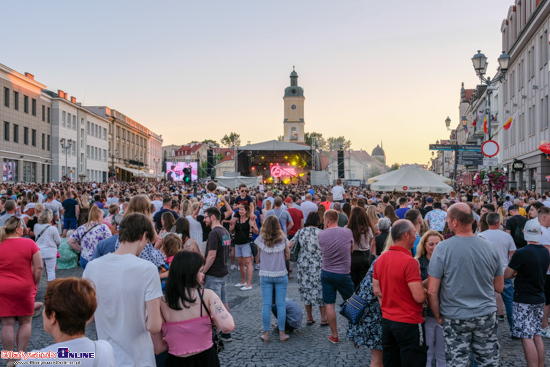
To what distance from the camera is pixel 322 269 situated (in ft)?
21.4

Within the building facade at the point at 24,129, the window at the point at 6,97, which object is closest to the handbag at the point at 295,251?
the building facade at the point at 24,129

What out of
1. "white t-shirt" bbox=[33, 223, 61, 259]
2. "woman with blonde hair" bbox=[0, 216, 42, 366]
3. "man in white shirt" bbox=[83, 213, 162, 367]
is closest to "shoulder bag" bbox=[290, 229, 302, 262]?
"woman with blonde hair" bbox=[0, 216, 42, 366]

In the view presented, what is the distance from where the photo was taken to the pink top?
343 centimetres

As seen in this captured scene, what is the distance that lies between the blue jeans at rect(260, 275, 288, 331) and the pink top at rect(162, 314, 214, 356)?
3067 millimetres

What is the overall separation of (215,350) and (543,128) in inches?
939

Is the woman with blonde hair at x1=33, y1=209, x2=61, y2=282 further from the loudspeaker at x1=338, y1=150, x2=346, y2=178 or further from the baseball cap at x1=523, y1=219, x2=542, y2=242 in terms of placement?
the loudspeaker at x1=338, y1=150, x2=346, y2=178

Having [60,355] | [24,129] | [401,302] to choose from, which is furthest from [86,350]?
[24,129]

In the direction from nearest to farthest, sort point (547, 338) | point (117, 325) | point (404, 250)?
point (117, 325) → point (404, 250) → point (547, 338)

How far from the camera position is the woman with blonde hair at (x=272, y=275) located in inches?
254

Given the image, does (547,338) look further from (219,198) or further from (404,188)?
(404,188)

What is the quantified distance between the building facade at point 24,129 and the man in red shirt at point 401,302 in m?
40.3

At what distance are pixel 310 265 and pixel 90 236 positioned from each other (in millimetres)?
3236

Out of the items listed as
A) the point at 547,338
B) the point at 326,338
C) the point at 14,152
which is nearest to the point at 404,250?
the point at 326,338

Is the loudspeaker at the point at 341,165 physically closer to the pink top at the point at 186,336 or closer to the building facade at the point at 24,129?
the building facade at the point at 24,129
